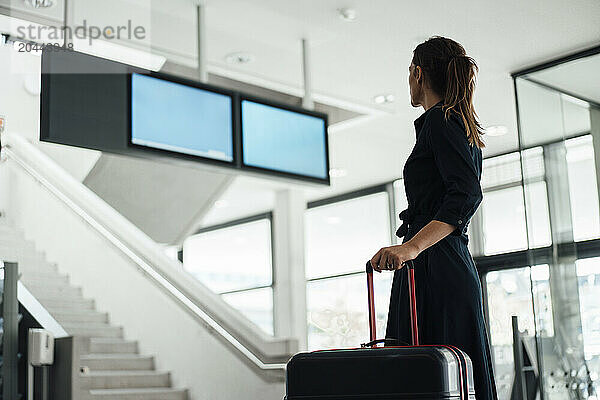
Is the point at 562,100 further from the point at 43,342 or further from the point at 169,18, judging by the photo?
the point at 43,342

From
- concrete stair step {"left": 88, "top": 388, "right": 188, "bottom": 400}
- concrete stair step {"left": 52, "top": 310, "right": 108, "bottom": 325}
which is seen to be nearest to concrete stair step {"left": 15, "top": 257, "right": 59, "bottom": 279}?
concrete stair step {"left": 52, "top": 310, "right": 108, "bottom": 325}

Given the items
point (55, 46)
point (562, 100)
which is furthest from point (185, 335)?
point (562, 100)

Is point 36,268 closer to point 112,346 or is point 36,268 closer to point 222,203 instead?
point 112,346

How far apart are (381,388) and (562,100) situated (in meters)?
5.63

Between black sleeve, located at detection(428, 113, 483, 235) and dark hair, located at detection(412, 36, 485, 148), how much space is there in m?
0.06

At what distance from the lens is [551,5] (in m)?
6.18

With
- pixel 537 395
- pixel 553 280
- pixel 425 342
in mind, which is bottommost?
pixel 537 395

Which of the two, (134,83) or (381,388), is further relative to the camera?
(134,83)

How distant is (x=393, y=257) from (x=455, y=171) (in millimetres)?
303

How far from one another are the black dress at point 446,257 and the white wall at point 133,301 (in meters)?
4.64

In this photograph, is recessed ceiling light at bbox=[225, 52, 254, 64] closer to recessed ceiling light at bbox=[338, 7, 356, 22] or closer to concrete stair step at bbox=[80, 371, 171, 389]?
recessed ceiling light at bbox=[338, 7, 356, 22]

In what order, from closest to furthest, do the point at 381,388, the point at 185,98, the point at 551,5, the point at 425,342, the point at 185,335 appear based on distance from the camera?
the point at 381,388 < the point at 425,342 < the point at 185,98 < the point at 551,5 < the point at 185,335

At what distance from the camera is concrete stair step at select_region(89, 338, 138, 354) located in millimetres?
7766

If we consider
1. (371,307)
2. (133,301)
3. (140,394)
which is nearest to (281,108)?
(140,394)
